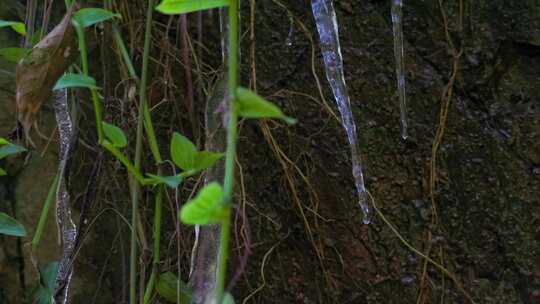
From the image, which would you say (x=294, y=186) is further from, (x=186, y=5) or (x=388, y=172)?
(x=186, y=5)

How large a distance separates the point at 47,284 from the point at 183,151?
0.37 meters

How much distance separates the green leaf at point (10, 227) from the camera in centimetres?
86

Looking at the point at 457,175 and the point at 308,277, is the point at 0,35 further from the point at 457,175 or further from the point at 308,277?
the point at 457,175

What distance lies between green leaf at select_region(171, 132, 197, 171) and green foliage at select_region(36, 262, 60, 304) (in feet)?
1.06

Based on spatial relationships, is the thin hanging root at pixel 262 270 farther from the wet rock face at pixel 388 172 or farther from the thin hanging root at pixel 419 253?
the thin hanging root at pixel 419 253

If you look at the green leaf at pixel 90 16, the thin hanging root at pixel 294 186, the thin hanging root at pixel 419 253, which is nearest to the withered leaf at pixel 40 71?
the green leaf at pixel 90 16

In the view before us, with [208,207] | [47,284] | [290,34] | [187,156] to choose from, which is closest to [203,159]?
[187,156]

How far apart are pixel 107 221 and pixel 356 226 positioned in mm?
377

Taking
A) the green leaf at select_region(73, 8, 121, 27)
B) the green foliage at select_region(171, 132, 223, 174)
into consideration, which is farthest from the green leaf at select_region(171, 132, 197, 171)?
the green leaf at select_region(73, 8, 121, 27)

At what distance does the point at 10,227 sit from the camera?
0.87m

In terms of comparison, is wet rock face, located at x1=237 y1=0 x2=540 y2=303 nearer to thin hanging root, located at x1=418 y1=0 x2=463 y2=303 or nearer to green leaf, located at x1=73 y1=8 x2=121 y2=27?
thin hanging root, located at x1=418 y1=0 x2=463 y2=303

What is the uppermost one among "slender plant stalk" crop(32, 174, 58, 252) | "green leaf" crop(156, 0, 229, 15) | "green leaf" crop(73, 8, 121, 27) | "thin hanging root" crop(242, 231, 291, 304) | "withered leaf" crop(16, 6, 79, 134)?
"green leaf" crop(156, 0, 229, 15)

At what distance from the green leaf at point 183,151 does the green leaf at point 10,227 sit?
0.25 m

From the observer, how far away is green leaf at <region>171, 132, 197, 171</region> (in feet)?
2.32
